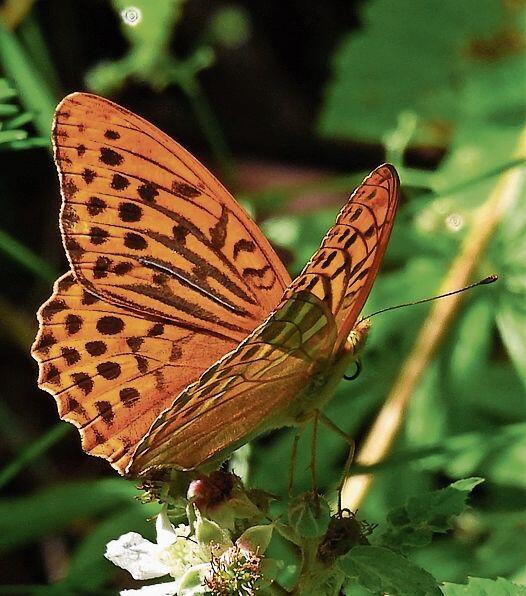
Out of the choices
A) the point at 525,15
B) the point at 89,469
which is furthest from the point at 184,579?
the point at 525,15

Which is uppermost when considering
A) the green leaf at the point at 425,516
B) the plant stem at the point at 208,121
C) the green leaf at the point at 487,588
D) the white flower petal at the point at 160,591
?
the plant stem at the point at 208,121

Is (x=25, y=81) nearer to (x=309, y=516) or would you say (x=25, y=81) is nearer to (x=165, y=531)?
(x=165, y=531)

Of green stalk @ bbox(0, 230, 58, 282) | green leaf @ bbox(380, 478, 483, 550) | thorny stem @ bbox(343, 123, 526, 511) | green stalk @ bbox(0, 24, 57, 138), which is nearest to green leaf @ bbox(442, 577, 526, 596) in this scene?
green leaf @ bbox(380, 478, 483, 550)

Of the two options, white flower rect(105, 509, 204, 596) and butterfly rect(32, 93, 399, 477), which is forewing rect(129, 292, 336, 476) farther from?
white flower rect(105, 509, 204, 596)

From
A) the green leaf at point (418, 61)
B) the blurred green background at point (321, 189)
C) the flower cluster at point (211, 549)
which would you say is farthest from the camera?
the green leaf at point (418, 61)

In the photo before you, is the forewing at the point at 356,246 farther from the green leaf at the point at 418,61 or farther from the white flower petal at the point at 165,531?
the green leaf at the point at 418,61

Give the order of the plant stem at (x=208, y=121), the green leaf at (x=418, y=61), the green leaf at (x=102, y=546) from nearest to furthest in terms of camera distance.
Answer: the green leaf at (x=102, y=546)
the green leaf at (x=418, y=61)
the plant stem at (x=208, y=121)

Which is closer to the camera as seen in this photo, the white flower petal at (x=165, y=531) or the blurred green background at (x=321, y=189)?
the white flower petal at (x=165, y=531)

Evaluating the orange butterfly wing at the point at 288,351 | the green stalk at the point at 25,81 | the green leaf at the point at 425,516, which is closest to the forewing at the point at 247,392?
the orange butterfly wing at the point at 288,351
